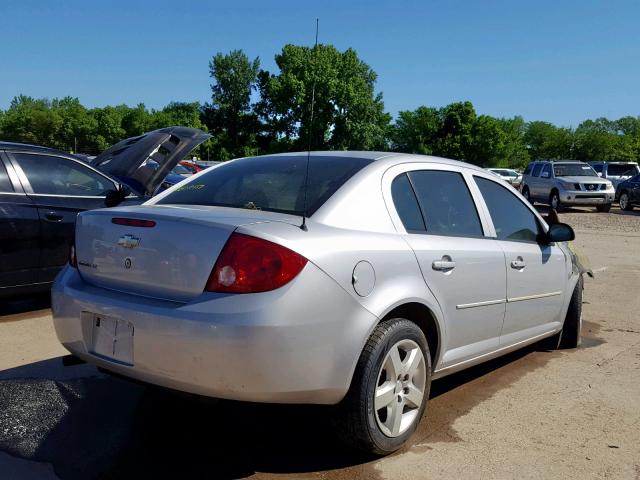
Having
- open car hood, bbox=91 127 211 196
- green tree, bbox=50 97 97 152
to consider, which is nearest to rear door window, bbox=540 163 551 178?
open car hood, bbox=91 127 211 196

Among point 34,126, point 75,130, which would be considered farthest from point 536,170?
point 34,126

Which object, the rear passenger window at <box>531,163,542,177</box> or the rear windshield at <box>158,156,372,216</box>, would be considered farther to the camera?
the rear passenger window at <box>531,163,542,177</box>

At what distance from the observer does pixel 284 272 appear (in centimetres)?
265

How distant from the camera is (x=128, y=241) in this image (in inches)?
117

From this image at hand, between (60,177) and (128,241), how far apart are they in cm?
377

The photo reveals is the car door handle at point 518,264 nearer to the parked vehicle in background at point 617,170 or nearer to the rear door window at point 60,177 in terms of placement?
the rear door window at point 60,177

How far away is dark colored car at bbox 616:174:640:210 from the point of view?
23078mm

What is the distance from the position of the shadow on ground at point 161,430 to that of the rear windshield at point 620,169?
1059 inches

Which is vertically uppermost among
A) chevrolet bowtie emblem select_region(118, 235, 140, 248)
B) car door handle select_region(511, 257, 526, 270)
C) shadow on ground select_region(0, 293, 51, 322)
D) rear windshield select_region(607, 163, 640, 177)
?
rear windshield select_region(607, 163, 640, 177)

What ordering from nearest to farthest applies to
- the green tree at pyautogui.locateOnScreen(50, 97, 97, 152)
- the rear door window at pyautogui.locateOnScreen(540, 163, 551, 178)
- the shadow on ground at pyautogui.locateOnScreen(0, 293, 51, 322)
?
the shadow on ground at pyautogui.locateOnScreen(0, 293, 51, 322) → the rear door window at pyautogui.locateOnScreen(540, 163, 551, 178) → the green tree at pyautogui.locateOnScreen(50, 97, 97, 152)

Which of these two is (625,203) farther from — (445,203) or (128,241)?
(128,241)

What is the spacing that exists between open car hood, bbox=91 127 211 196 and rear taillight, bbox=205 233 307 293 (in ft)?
14.5

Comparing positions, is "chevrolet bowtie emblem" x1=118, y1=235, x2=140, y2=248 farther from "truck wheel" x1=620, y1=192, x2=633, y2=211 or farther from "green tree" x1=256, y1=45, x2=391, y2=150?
"green tree" x1=256, y1=45, x2=391, y2=150

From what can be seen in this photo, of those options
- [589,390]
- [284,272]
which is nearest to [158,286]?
[284,272]
